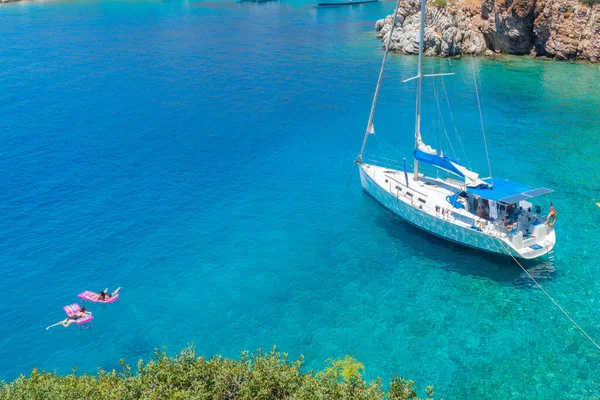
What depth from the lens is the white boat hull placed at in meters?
37.0

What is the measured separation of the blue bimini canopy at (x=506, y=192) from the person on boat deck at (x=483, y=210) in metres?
1.05

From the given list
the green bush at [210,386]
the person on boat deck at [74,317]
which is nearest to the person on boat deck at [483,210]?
the green bush at [210,386]

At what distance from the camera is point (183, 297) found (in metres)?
36.7

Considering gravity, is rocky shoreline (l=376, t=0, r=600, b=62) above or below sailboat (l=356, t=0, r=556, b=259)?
above

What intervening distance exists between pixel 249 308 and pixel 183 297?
5101 millimetres

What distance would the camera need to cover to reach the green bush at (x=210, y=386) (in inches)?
846

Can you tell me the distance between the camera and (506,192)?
38.2 meters

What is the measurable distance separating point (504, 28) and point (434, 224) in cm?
6419

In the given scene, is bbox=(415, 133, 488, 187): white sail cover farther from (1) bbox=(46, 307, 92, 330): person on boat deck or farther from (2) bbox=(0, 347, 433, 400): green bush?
(1) bbox=(46, 307, 92, 330): person on boat deck

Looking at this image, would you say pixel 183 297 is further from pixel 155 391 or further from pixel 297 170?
pixel 297 170

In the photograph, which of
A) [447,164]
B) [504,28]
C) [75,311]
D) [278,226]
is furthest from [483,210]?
[504,28]

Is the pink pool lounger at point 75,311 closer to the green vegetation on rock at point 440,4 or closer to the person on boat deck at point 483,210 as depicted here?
the person on boat deck at point 483,210

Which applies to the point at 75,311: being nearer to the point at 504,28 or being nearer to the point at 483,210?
the point at 483,210

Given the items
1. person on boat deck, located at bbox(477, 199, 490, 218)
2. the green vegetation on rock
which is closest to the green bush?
person on boat deck, located at bbox(477, 199, 490, 218)
